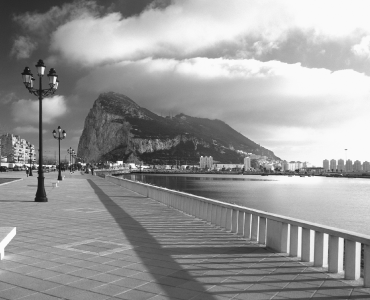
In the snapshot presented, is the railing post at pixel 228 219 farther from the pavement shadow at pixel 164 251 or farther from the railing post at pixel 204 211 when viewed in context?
the pavement shadow at pixel 164 251

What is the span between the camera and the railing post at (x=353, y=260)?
5121mm

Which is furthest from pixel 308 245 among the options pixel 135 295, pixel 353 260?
pixel 135 295

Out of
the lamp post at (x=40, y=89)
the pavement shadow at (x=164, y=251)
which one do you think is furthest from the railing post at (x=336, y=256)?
the lamp post at (x=40, y=89)

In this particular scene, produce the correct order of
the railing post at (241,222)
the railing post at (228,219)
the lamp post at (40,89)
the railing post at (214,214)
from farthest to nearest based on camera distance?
the lamp post at (40,89) < the railing post at (214,214) < the railing post at (228,219) < the railing post at (241,222)

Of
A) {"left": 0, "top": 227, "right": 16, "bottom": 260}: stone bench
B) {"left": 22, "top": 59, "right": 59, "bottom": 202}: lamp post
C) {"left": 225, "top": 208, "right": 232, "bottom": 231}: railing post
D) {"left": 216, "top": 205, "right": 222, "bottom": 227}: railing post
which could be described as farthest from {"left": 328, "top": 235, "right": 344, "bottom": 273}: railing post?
{"left": 22, "top": 59, "right": 59, "bottom": 202}: lamp post

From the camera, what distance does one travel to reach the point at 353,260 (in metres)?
5.15

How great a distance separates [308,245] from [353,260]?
105 cm

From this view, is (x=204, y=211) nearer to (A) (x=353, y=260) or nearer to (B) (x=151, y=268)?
(B) (x=151, y=268)

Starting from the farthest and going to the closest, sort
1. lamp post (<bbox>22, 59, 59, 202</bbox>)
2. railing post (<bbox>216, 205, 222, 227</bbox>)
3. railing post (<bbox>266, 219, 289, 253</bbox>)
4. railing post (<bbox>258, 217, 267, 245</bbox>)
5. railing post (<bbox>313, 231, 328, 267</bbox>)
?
lamp post (<bbox>22, 59, 59, 202</bbox>) → railing post (<bbox>216, 205, 222, 227</bbox>) → railing post (<bbox>258, 217, 267, 245</bbox>) → railing post (<bbox>266, 219, 289, 253</bbox>) → railing post (<bbox>313, 231, 328, 267</bbox>)

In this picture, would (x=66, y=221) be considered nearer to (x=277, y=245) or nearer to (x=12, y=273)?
(x=12, y=273)

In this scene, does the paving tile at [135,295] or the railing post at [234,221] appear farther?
the railing post at [234,221]

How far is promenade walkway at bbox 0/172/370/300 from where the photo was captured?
A: 4.59 metres

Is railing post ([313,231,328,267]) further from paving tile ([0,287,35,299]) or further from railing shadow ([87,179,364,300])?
paving tile ([0,287,35,299])

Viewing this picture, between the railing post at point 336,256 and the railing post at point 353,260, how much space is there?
0.84ft
